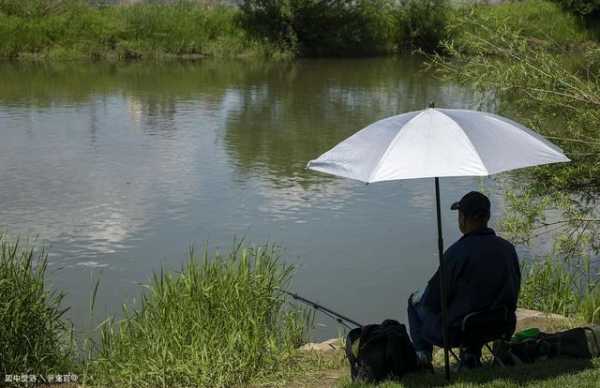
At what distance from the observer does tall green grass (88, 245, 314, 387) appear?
560cm

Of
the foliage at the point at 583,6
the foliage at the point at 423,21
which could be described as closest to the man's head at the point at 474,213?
the foliage at the point at 583,6

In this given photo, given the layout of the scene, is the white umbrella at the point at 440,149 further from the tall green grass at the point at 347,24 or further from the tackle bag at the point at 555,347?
the tall green grass at the point at 347,24

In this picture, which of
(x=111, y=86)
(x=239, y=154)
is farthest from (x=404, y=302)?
(x=111, y=86)

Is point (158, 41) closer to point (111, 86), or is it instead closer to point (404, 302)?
point (111, 86)

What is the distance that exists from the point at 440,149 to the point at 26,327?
281 centimetres

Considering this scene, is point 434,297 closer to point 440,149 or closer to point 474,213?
point 474,213

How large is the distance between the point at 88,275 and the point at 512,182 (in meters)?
4.07

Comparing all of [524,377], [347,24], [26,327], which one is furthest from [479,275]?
[347,24]

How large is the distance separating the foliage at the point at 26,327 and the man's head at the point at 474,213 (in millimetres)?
2629

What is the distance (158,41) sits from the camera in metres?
31.6

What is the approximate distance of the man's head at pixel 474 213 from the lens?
4754mm

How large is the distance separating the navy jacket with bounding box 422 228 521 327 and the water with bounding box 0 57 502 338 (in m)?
2.47

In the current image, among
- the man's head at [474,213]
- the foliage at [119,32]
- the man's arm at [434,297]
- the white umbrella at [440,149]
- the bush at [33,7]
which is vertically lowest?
the man's arm at [434,297]

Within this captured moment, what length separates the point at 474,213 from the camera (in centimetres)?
475
